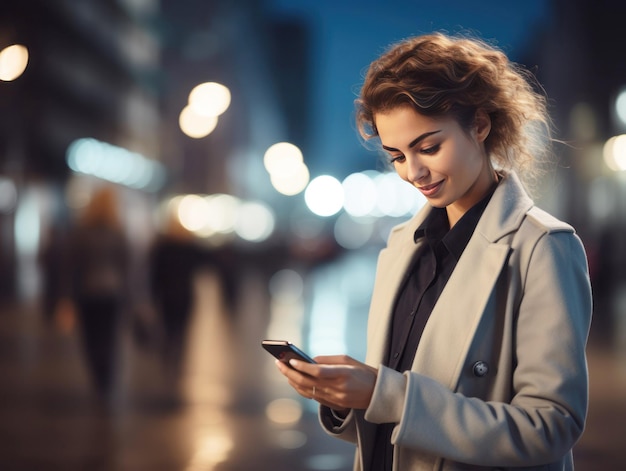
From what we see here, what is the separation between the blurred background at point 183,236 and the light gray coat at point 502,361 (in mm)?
387

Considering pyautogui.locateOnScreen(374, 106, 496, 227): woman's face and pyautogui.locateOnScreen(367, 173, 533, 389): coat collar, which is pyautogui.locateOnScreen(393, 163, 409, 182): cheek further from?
pyautogui.locateOnScreen(367, 173, 533, 389): coat collar

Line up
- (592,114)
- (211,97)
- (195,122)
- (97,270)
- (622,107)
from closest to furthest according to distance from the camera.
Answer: (97,270), (211,97), (195,122), (622,107), (592,114)

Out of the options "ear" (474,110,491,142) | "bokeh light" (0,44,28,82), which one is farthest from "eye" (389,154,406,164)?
"bokeh light" (0,44,28,82)

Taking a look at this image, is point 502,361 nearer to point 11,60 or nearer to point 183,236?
point 11,60

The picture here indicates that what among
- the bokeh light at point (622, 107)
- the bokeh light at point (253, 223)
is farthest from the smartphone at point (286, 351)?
the bokeh light at point (253, 223)

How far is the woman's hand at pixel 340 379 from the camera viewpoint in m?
1.97

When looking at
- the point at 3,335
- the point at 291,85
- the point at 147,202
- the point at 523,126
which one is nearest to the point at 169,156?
the point at 147,202

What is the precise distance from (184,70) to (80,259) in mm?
60279

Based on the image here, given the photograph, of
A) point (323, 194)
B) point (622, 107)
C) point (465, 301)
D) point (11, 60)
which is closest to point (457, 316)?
point (465, 301)

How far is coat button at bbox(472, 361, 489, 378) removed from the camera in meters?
2.04

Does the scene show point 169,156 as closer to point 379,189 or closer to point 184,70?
point 184,70

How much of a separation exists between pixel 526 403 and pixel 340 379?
1.52ft

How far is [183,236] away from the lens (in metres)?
17.4

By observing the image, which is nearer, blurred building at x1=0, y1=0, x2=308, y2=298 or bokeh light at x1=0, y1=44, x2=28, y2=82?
bokeh light at x1=0, y1=44, x2=28, y2=82
